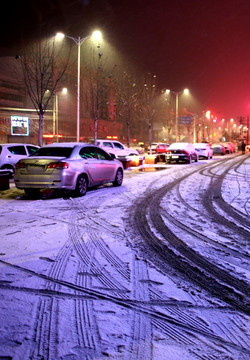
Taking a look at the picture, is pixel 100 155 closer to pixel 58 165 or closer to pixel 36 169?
pixel 58 165

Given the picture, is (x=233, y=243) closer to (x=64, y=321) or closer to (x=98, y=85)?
(x=64, y=321)

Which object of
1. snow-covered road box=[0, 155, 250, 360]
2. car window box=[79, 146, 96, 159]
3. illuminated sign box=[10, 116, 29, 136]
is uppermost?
illuminated sign box=[10, 116, 29, 136]

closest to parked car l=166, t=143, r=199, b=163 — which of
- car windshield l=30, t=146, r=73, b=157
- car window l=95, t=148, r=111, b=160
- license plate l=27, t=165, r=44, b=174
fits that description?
car window l=95, t=148, r=111, b=160

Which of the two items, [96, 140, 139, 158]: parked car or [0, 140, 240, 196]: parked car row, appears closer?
[0, 140, 240, 196]: parked car row

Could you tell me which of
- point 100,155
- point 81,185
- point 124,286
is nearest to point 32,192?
point 81,185

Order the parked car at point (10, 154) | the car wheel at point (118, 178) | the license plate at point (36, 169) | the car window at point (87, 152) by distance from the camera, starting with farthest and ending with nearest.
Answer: the parked car at point (10, 154)
the car wheel at point (118, 178)
the car window at point (87, 152)
the license plate at point (36, 169)

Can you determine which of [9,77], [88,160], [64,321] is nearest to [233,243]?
[64,321]

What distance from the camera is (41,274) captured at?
4.41 meters

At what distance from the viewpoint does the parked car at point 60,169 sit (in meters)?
10.5

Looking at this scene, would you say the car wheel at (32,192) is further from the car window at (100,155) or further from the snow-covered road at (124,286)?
the snow-covered road at (124,286)

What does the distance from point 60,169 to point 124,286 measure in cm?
681

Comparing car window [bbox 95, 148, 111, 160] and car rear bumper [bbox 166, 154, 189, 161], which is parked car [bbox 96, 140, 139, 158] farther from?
car window [bbox 95, 148, 111, 160]

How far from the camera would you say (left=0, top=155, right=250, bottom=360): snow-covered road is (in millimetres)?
2910

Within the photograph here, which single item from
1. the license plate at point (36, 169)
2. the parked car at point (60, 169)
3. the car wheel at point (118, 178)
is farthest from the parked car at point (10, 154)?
the license plate at point (36, 169)
